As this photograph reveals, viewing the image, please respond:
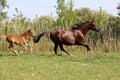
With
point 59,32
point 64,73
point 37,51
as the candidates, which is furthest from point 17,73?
point 37,51

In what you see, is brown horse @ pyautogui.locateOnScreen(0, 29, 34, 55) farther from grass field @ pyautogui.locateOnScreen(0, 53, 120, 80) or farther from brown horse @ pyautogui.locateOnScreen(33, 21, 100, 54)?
grass field @ pyautogui.locateOnScreen(0, 53, 120, 80)

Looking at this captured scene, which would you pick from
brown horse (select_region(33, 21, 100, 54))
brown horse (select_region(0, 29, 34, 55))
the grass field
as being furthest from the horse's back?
the grass field

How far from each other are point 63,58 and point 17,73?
453cm

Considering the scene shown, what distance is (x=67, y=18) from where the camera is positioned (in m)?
28.6

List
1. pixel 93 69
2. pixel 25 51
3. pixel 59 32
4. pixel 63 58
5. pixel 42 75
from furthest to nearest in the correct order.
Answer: pixel 25 51, pixel 59 32, pixel 63 58, pixel 93 69, pixel 42 75

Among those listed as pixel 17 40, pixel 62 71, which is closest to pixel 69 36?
pixel 17 40

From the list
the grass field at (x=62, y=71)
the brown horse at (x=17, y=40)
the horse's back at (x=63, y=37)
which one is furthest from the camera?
the brown horse at (x=17, y=40)

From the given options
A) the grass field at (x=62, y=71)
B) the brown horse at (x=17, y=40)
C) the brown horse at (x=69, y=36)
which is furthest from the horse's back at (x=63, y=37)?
the grass field at (x=62, y=71)

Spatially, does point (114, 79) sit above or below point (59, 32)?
below

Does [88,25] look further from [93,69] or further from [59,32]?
[93,69]

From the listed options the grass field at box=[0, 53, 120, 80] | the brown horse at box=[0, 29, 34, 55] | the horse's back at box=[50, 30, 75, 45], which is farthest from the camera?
the brown horse at box=[0, 29, 34, 55]

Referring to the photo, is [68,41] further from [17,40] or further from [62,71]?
[62,71]

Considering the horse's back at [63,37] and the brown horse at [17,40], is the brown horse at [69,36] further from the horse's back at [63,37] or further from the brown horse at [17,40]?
the brown horse at [17,40]

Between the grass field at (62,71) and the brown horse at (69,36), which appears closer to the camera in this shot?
the grass field at (62,71)
